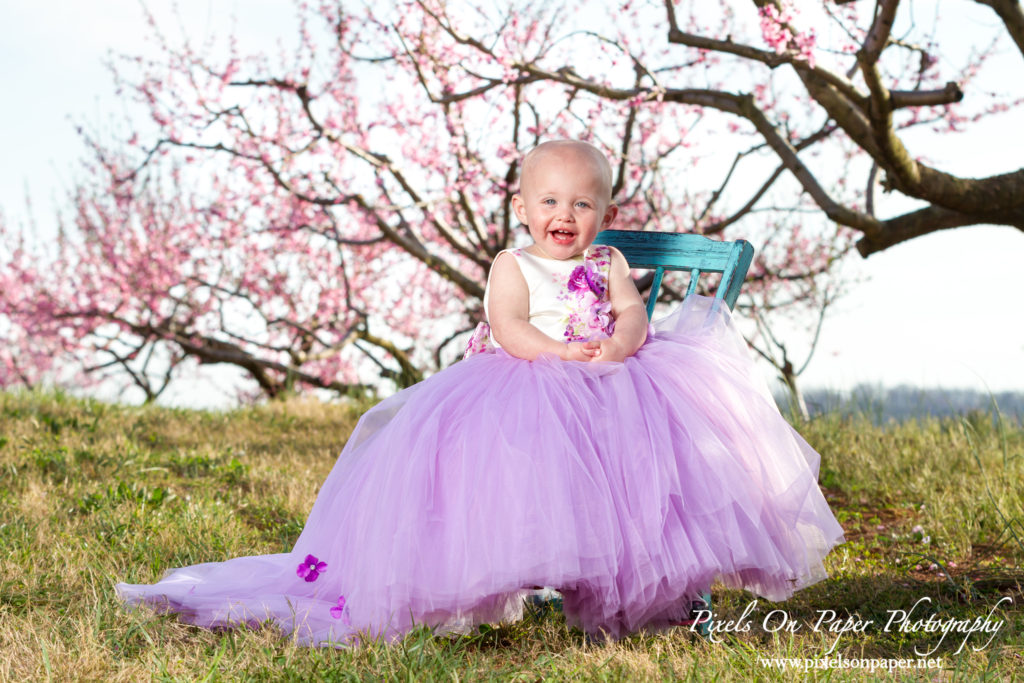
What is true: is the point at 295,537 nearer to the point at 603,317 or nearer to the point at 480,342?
the point at 480,342

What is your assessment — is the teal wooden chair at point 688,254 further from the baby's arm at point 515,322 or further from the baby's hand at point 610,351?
the baby's hand at point 610,351

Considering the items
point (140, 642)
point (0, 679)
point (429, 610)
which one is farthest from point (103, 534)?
point (429, 610)

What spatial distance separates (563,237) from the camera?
272cm

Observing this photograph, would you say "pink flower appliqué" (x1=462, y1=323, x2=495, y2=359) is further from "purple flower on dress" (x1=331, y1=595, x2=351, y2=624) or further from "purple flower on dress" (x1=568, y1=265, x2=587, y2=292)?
"purple flower on dress" (x1=331, y1=595, x2=351, y2=624)

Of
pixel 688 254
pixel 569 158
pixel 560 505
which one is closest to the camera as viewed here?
pixel 560 505

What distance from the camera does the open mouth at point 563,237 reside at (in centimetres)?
272

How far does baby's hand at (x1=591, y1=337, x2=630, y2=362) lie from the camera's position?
2588 mm

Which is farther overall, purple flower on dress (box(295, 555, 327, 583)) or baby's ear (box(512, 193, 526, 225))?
baby's ear (box(512, 193, 526, 225))

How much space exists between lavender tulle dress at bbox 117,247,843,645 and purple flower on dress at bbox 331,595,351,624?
0.01 metres

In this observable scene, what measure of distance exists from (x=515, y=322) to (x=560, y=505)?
698 millimetres

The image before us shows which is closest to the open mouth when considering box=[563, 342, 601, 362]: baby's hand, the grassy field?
box=[563, 342, 601, 362]: baby's hand

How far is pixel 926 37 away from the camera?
6465 millimetres

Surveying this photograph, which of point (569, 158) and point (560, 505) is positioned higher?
point (569, 158)

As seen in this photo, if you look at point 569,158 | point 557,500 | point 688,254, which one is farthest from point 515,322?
point 688,254
